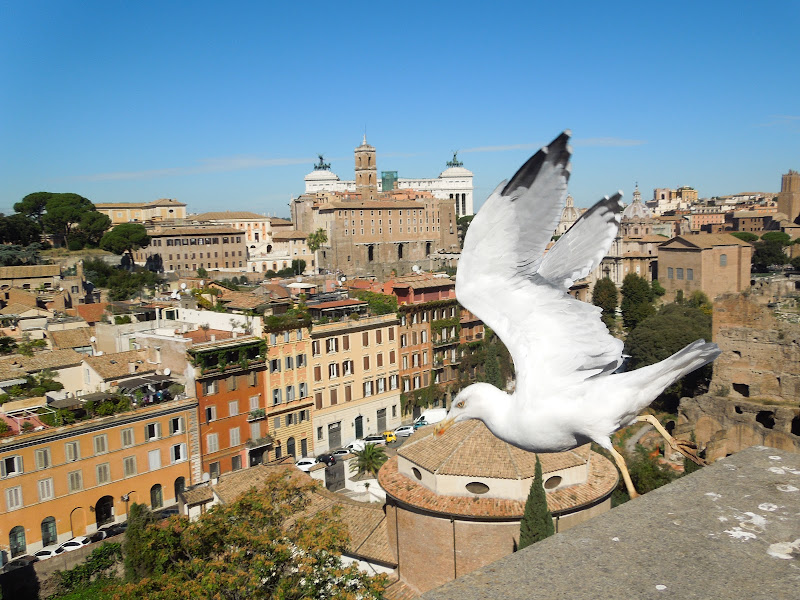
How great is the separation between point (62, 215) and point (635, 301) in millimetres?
49979

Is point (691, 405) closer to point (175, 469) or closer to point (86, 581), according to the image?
point (175, 469)

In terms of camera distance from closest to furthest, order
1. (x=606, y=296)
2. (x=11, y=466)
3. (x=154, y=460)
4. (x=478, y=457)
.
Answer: (x=478, y=457)
(x=11, y=466)
(x=154, y=460)
(x=606, y=296)

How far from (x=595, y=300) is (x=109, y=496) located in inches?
1783

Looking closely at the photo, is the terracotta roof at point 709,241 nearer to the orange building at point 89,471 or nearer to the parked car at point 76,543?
the orange building at point 89,471

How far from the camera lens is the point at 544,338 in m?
4.36

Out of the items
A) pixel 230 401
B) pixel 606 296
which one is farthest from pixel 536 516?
pixel 606 296

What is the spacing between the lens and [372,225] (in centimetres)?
9188

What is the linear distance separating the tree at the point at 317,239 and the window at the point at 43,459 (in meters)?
69.2

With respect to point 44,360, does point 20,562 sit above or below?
below

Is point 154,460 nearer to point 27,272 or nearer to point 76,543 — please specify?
point 76,543

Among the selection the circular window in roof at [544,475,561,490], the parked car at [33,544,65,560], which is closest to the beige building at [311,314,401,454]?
the parked car at [33,544,65,560]

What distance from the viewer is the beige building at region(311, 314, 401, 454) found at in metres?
31.2

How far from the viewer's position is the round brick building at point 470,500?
14.7 m

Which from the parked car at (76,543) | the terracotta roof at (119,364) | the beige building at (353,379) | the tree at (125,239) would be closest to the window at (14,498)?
the parked car at (76,543)
